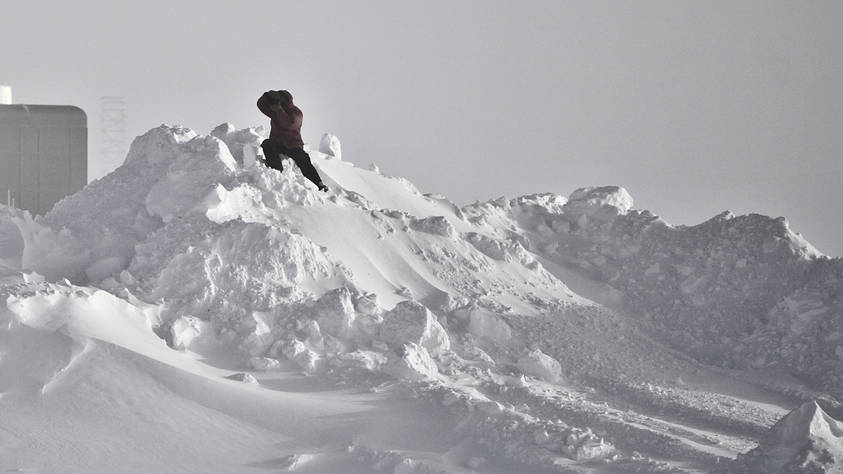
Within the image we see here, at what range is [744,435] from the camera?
12.8 m

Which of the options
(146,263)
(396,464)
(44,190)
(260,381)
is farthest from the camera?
(44,190)

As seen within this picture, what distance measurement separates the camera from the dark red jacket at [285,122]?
1359 centimetres

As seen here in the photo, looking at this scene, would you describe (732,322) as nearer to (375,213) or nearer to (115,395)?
(375,213)

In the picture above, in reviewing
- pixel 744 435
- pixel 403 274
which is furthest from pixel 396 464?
pixel 403 274

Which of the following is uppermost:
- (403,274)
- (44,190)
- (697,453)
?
(44,190)

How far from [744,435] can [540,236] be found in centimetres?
582

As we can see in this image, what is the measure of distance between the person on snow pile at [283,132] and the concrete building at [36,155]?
1194 centimetres

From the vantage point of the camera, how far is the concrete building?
2606cm

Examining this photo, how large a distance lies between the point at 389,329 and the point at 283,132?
2.44 metres

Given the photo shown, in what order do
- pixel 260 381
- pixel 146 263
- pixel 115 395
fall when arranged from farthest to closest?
pixel 146 263, pixel 260 381, pixel 115 395

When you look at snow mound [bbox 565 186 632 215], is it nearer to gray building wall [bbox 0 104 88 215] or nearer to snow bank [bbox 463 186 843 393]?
snow bank [bbox 463 186 843 393]

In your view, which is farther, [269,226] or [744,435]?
[269,226]

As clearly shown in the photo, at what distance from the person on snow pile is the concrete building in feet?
39.2

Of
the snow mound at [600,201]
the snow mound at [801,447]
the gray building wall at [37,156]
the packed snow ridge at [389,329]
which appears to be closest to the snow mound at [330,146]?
the packed snow ridge at [389,329]
